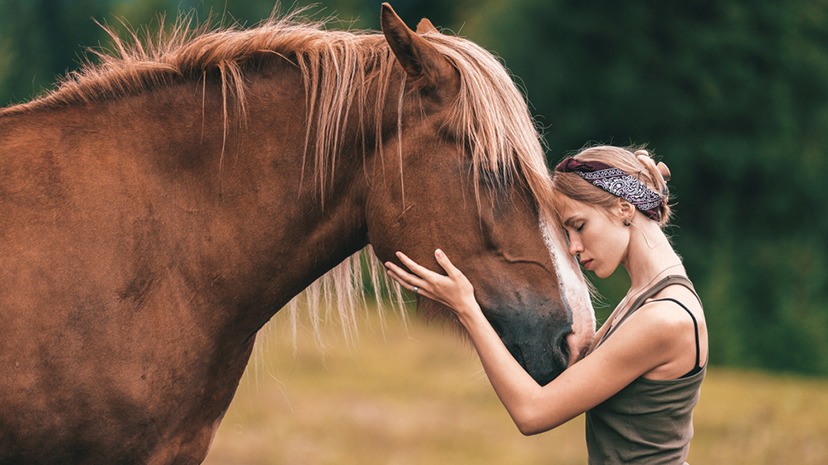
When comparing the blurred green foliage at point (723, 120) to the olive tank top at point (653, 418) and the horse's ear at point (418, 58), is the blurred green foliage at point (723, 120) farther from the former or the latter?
the horse's ear at point (418, 58)

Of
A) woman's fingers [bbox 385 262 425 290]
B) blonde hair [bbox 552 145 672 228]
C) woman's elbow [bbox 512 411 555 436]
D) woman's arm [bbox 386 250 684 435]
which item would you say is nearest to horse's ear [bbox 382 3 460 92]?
blonde hair [bbox 552 145 672 228]

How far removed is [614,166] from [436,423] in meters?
5.96

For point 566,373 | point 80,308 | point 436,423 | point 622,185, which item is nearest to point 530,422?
point 566,373

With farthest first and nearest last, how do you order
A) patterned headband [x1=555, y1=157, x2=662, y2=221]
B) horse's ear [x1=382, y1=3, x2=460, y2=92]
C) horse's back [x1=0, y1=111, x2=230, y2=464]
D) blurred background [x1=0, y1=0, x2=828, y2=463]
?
blurred background [x1=0, y1=0, x2=828, y2=463]
patterned headband [x1=555, y1=157, x2=662, y2=221]
horse's ear [x1=382, y1=3, x2=460, y2=92]
horse's back [x1=0, y1=111, x2=230, y2=464]

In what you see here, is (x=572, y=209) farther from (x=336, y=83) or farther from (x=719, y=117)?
(x=719, y=117)

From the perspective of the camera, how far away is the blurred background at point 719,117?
11602mm

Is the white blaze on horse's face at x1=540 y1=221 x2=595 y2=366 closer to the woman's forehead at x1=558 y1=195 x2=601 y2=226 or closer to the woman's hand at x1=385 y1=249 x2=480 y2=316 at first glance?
the woman's forehead at x1=558 y1=195 x2=601 y2=226

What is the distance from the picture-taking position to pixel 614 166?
199cm

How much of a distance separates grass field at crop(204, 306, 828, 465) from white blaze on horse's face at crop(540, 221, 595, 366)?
323cm

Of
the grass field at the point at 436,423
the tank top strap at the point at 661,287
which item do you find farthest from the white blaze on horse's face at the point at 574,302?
the grass field at the point at 436,423

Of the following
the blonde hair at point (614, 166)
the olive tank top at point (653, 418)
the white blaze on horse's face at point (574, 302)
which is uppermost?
the blonde hair at point (614, 166)

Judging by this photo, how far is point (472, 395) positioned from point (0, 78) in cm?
891

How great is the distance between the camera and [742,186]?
13.2m

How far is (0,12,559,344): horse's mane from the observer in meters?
1.94
